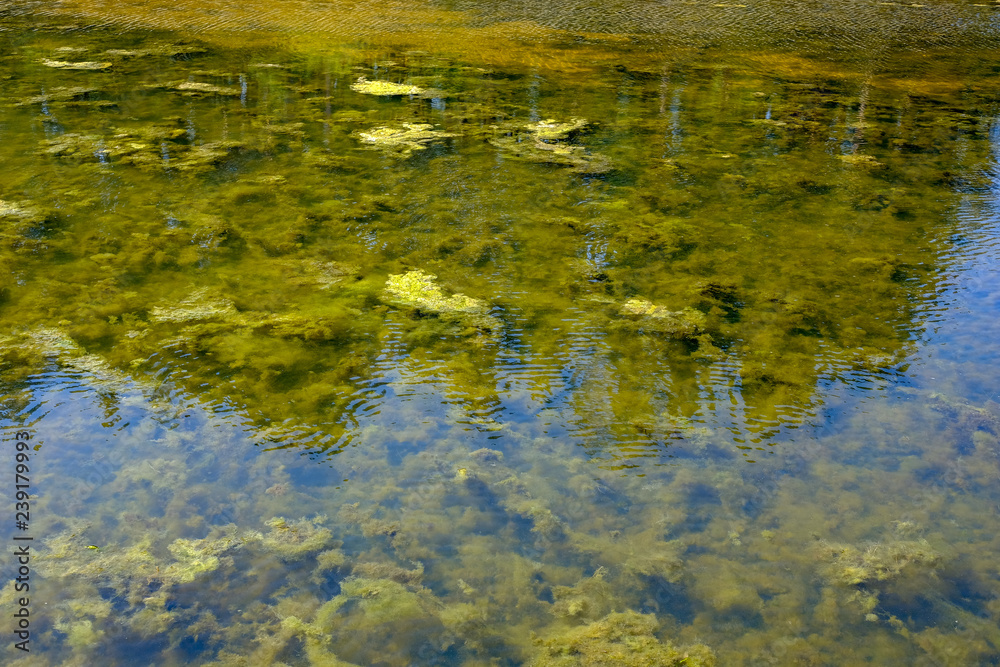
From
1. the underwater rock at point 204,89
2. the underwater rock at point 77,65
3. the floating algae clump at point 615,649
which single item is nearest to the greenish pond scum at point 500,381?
the floating algae clump at point 615,649

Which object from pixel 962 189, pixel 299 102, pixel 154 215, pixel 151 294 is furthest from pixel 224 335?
pixel 962 189

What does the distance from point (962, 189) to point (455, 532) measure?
11.8ft

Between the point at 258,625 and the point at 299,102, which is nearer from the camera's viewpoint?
the point at 258,625

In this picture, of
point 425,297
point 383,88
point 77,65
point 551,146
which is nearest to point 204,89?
point 383,88

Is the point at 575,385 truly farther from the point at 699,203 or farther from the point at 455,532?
the point at 699,203

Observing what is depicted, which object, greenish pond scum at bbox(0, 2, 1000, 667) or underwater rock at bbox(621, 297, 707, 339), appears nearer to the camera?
greenish pond scum at bbox(0, 2, 1000, 667)

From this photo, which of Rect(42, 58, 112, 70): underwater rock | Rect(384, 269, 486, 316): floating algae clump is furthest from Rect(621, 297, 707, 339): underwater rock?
Rect(42, 58, 112, 70): underwater rock

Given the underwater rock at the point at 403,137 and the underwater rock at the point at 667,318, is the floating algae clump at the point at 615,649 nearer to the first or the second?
the underwater rock at the point at 667,318

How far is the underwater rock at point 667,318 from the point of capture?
9.93 feet

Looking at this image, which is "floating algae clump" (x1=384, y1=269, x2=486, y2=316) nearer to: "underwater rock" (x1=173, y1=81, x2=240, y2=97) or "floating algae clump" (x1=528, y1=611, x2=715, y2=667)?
"floating algae clump" (x1=528, y1=611, x2=715, y2=667)

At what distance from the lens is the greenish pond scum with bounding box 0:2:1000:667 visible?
1.96 meters

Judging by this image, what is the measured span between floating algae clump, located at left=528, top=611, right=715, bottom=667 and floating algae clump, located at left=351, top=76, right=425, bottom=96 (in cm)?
459

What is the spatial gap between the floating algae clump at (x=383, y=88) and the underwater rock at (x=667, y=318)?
10.5ft

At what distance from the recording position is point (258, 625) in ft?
6.24
